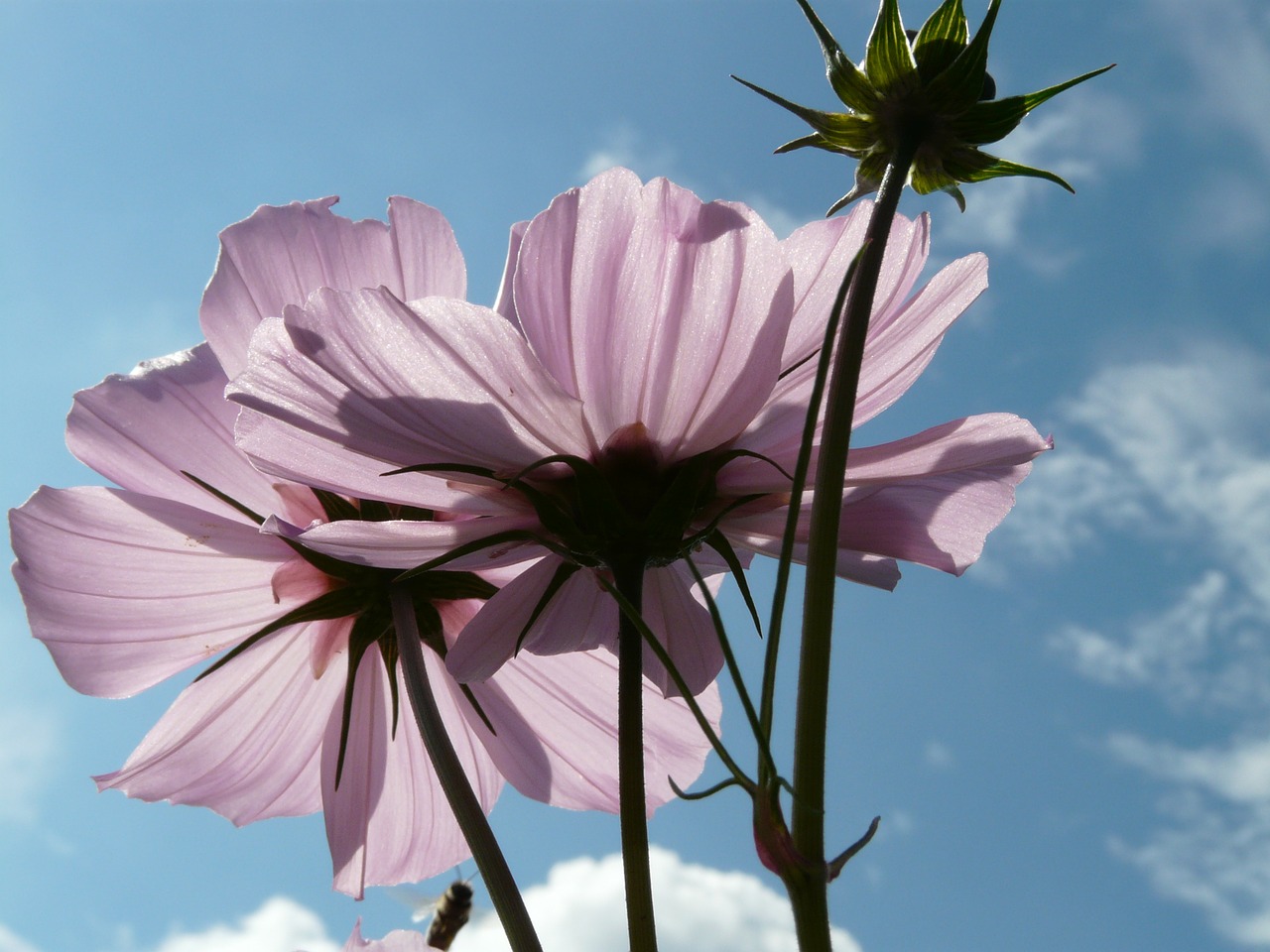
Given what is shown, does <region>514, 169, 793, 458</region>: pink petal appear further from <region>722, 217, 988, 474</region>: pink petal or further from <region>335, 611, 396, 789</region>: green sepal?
<region>335, 611, 396, 789</region>: green sepal

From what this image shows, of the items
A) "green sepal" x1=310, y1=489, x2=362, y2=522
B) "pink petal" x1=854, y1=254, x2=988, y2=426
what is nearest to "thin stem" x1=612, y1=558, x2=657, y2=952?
"pink petal" x1=854, y1=254, x2=988, y2=426

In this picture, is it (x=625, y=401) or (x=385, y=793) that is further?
(x=385, y=793)

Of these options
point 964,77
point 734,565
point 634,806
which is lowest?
point 634,806

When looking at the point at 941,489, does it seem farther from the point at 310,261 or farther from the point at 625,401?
the point at 310,261

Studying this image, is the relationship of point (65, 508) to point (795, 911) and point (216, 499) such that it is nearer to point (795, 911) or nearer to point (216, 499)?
point (216, 499)

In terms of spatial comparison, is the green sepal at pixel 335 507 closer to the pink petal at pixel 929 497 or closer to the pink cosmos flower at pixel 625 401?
the pink cosmos flower at pixel 625 401

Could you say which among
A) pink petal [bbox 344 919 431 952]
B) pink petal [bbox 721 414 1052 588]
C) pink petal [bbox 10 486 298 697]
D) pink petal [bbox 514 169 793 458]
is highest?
pink petal [bbox 514 169 793 458]

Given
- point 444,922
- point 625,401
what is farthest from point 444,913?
point 625,401
